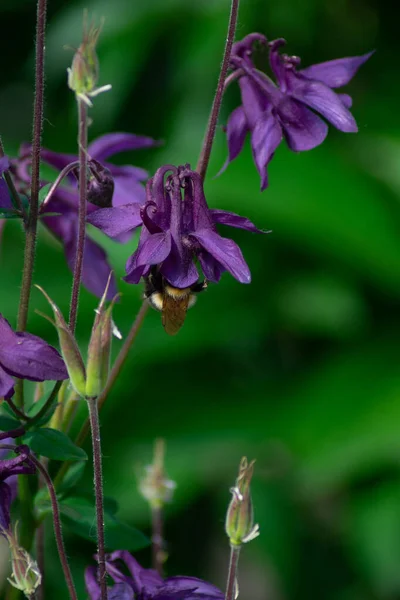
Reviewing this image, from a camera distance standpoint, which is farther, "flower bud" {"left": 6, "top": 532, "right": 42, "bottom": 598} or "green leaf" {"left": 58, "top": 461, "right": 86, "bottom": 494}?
"green leaf" {"left": 58, "top": 461, "right": 86, "bottom": 494}

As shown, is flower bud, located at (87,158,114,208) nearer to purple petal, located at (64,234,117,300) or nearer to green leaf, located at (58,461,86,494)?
purple petal, located at (64,234,117,300)

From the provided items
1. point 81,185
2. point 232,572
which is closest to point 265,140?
point 81,185

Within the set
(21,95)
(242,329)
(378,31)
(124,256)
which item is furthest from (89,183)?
(21,95)

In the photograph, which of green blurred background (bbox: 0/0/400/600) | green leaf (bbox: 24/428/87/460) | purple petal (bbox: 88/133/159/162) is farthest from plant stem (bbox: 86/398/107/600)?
green blurred background (bbox: 0/0/400/600)

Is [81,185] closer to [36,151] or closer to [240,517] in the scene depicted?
[36,151]

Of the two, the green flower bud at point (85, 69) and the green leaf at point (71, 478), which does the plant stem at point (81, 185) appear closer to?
the green flower bud at point (85, 69)

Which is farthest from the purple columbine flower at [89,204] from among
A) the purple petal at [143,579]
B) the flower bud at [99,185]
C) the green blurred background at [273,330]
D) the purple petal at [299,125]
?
the green blurred background at [273,330]
